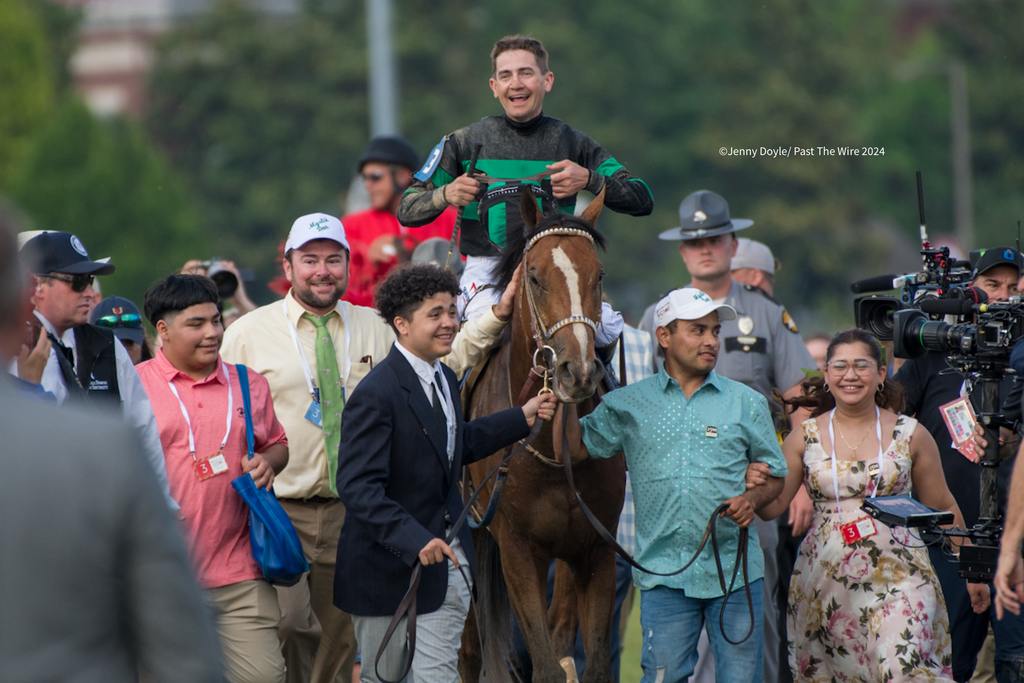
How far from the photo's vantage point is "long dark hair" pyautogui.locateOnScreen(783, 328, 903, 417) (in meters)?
7.54

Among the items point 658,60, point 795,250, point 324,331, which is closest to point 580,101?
point 658,60

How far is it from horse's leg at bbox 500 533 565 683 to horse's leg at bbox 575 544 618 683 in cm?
18

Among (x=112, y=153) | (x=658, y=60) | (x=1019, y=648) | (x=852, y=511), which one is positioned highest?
(x=658, y=60)

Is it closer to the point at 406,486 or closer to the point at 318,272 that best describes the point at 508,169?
the point at 318,272

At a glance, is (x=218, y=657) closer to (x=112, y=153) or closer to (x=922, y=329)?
(x=922, y=329)

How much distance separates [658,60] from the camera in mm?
52062

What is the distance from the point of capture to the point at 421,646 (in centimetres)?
646

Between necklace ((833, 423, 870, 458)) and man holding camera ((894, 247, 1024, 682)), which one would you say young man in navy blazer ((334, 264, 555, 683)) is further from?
man holding camera ((894, 247, 1024, 682))

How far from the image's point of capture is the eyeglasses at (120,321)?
8.99 m

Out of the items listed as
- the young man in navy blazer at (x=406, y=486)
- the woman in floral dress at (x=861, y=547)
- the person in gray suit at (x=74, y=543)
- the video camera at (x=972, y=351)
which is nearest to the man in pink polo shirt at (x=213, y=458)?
the young man in navy blazer at (x=406, y=486)

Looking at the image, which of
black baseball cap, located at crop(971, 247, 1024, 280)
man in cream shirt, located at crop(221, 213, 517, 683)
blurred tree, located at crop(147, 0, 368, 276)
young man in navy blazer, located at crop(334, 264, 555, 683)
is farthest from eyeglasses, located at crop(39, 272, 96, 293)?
blurred tree, located at crop(147, 0, 368, 276)

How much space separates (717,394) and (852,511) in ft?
2.75

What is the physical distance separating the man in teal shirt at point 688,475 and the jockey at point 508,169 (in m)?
0.52

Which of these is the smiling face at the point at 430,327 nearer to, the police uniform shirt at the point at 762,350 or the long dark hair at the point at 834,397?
the long dark hair at the point at 834,397
